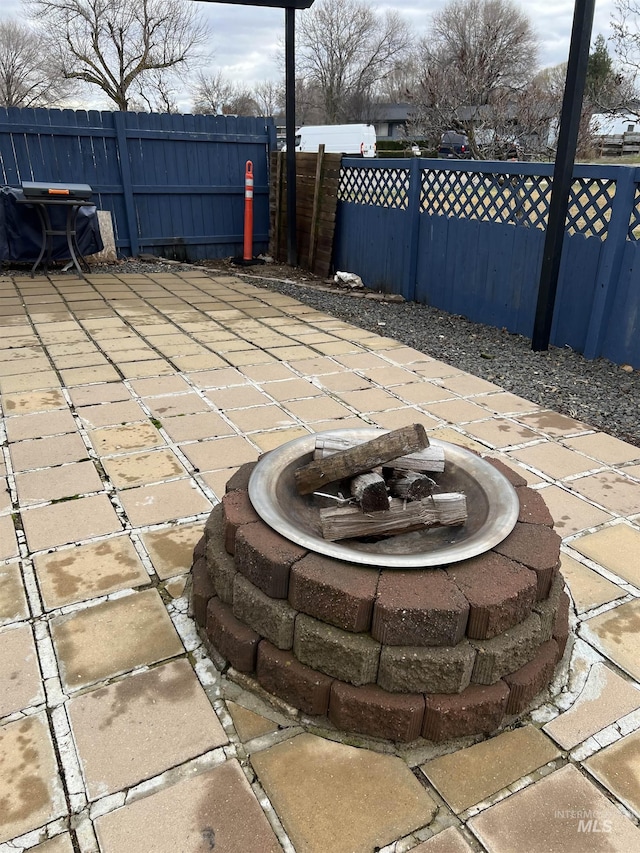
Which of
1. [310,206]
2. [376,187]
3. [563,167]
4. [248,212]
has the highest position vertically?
[563,167]

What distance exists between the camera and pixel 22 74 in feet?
97.0

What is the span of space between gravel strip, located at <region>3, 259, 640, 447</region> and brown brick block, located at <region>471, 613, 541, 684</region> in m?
2.27

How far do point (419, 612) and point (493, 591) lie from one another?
218mm

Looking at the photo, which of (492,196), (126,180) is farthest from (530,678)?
(126,180)

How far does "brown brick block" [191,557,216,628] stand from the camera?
1936 mm

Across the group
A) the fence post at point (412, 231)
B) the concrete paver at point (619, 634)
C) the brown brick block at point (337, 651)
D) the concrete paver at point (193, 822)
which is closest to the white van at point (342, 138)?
the fence post at point (412, 231)

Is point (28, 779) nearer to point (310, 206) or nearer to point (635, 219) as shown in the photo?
point (635, 219)

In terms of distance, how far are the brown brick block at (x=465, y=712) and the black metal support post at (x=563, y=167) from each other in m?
3.97

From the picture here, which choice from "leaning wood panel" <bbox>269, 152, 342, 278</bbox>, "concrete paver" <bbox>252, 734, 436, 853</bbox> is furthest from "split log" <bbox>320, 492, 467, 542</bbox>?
→ "leaning wood panel" <bbox>269, 152, 342, 278</bbox>

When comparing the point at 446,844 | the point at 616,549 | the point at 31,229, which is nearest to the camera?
the point at 446,844

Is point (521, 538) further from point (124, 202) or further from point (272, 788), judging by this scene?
point (124, 202)

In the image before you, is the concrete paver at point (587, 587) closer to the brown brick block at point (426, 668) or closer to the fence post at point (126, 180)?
the brown brick block at point (426, 668)

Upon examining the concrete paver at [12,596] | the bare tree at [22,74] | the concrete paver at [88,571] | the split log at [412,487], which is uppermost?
the bare tree at [22,74]

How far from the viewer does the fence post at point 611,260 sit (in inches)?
172
